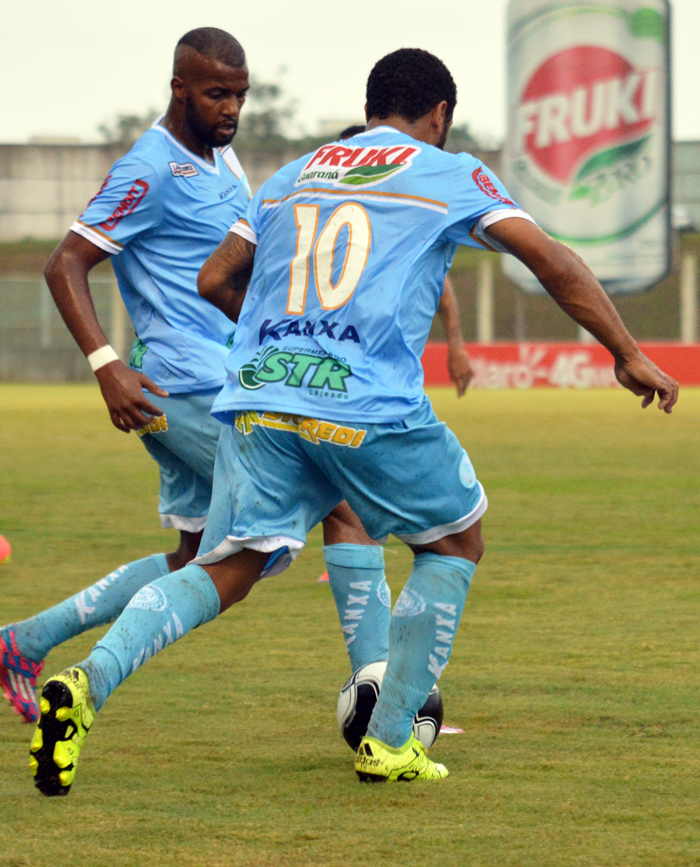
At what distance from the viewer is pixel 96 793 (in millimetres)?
3326

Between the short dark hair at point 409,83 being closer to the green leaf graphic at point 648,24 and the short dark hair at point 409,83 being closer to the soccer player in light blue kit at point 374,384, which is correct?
the soccer player in light blue kit at point 374,384

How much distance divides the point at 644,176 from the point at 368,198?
33094 millimetres

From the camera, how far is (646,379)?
11.1ft

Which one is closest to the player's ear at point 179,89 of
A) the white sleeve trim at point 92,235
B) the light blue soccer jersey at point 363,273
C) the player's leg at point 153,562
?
the white sleeve trim at point 92,235

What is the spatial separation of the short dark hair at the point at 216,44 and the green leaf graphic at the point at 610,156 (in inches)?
1260

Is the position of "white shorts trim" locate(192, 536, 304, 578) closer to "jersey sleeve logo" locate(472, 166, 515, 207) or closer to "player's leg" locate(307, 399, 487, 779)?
"player's leg" locate(307, 399, 487, 779)

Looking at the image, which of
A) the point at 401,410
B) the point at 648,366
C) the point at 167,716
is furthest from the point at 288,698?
the point at 648,366

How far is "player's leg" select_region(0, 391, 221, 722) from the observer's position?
4.17 meters

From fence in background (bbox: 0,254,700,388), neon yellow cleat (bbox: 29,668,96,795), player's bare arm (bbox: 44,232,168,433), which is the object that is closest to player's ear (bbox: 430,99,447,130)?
player's bare arm (bbox: 44,232,168,433)

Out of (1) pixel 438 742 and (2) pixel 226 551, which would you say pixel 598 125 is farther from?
(2) pixel 226 551

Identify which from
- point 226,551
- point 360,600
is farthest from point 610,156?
point 226,551

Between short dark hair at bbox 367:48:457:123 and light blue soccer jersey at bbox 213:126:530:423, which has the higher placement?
short dark hair at bbox 367:48:457:123

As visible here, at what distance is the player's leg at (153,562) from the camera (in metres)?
A: 4.17

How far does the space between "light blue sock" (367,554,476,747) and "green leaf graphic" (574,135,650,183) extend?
32977mm
